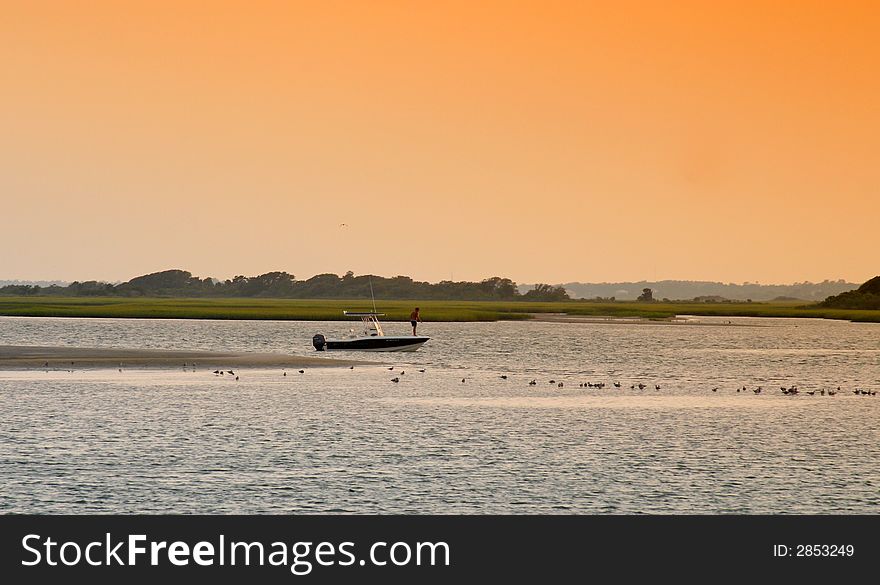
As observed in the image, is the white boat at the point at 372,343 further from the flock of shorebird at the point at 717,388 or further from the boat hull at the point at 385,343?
the flock of shorebird at the point at 717,388

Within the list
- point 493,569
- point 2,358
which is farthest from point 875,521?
point 2,358

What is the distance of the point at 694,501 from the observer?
1319 inches

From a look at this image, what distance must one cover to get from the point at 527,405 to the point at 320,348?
43.1m

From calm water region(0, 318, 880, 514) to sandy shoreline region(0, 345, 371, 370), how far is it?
11.5 ft

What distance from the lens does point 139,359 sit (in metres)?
84.8

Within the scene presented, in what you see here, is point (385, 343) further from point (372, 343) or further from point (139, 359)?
point (139, 359)

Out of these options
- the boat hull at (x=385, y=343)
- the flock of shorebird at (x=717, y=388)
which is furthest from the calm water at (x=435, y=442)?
the boat hull at (x=385, y=343)

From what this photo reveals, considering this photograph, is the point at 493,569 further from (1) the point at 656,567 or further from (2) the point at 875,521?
(2) the point at 875,521

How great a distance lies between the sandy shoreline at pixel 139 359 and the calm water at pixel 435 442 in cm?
351

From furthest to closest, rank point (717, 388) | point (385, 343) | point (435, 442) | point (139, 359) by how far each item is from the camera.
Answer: point (385, 343)
point (139, 359)
point (717, 388)
point (435, 442)

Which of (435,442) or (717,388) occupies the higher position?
(717,388)

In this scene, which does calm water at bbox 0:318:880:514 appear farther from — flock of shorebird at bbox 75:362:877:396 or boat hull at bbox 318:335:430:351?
boat hull at bbox 318:335:430:351

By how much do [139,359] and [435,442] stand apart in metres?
45.0

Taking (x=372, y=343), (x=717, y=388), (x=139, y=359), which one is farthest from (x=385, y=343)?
(x=717, y=388)
